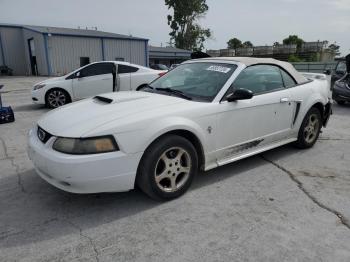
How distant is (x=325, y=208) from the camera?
124 inches

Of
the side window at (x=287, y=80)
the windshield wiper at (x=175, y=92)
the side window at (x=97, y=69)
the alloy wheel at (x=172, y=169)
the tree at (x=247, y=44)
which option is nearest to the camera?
the alloy wheel at (x=172, y=169)

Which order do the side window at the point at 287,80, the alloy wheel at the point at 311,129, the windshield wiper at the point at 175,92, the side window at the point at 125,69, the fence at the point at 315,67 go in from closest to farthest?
the windshield wiper at the point at 175,92 < the side window at the point at 287,80 < the alloy wheel at the point at 311,129 < the side window at the point at 125,69 < the fence at the point at 315,67

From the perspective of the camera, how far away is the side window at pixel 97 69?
9086 millimetres

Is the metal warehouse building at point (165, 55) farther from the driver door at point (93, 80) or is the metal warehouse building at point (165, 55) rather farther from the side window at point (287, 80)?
the side window at point (287, 80)

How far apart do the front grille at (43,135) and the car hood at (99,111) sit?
0.14ft

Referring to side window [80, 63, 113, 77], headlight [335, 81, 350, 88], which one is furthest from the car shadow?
headlight [335, 81, 350, 88]

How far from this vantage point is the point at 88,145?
279 cm

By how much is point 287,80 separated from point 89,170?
326 cm

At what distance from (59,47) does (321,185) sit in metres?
27.8

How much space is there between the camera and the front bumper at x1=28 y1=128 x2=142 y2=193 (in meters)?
2.75

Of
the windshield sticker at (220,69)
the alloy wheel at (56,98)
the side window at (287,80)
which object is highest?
the windshield sticker at (220,69)

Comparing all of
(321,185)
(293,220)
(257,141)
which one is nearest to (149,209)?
(293,220)

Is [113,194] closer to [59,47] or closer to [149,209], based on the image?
[149,209]

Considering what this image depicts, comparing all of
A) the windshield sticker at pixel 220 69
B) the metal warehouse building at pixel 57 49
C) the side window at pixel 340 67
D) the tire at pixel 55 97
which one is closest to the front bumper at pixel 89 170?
the windshield sticker at pixel 220 69
